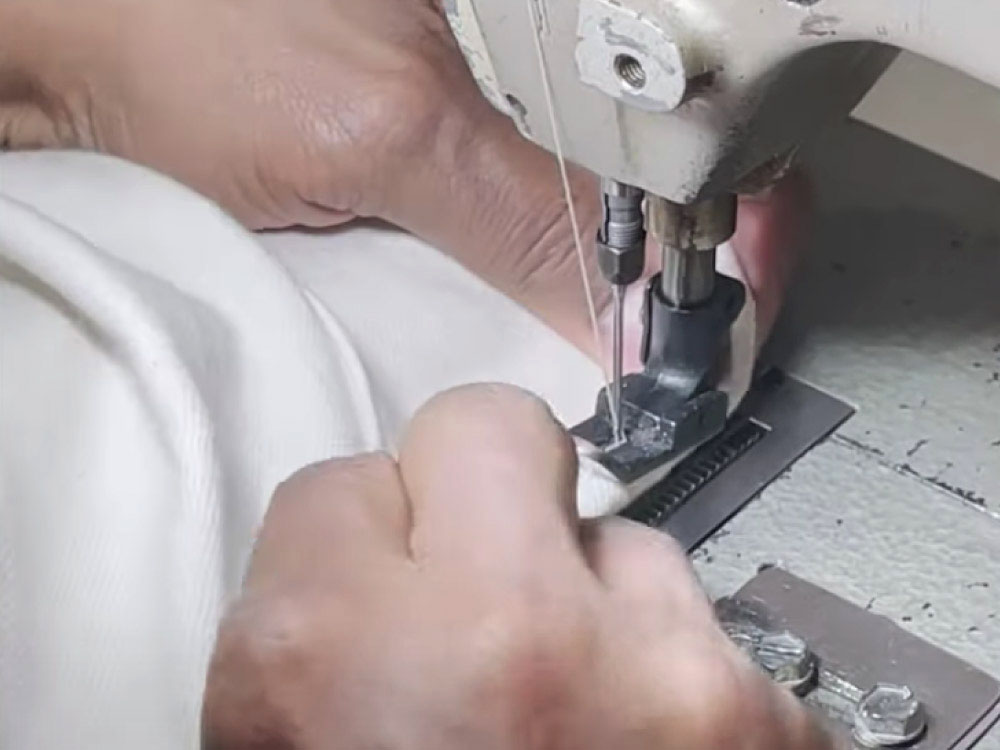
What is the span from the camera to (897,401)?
0.91 meters

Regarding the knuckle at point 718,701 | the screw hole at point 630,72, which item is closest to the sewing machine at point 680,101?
the screw hole at point 630,72

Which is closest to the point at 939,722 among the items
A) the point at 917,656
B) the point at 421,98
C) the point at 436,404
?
the point at 917,656

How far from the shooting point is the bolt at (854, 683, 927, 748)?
74cm

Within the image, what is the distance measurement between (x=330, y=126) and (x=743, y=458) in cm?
25

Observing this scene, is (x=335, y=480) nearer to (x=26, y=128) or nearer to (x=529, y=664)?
(x=529, y=664)

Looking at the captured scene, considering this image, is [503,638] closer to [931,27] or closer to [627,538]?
[627,538]

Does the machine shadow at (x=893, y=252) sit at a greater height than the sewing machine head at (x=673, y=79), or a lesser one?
lesser

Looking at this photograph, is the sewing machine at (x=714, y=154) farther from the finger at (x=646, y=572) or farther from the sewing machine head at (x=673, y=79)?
the finger at (x=646, y=572)

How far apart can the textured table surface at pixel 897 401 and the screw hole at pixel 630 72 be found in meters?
0.22

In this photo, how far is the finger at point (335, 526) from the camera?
60cm

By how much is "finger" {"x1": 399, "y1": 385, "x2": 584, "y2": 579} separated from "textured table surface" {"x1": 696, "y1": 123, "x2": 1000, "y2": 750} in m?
0.21

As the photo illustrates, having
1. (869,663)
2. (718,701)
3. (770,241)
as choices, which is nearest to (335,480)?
(718,701)

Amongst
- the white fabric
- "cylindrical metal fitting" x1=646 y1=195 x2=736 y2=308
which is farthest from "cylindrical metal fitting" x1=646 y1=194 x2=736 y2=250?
the white fabric

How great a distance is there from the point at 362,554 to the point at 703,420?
310 mm
